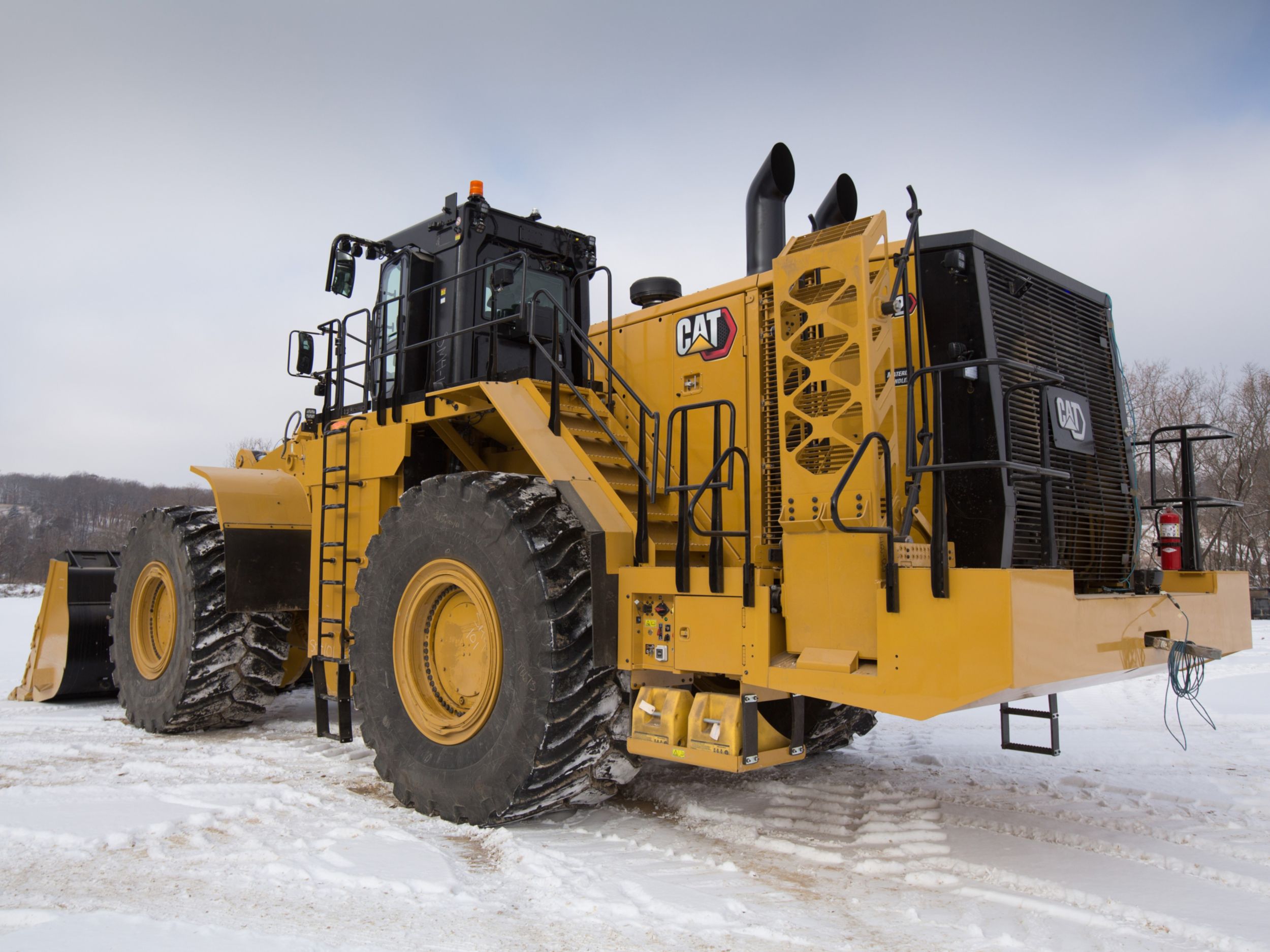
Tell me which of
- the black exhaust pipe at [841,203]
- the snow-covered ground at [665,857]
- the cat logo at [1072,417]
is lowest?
the snow-covered ground at [665,857]

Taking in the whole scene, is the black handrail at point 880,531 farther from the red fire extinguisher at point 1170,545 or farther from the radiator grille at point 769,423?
the red fire extinguisher at point 1170,545

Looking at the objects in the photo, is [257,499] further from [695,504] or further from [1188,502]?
[1188,502]

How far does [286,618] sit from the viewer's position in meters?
7.68

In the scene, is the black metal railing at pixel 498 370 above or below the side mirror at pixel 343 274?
below

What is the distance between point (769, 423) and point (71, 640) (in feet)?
25.2

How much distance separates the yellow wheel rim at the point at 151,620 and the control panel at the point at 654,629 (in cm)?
522

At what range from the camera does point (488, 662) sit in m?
4.91

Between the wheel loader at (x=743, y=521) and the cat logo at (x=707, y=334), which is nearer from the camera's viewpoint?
the wheel loader at (x=743, y=521)

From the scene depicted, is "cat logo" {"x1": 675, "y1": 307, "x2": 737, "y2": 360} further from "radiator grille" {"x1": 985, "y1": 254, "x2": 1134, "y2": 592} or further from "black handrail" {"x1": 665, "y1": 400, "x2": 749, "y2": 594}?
"radiator grille" {"x1": 985, "y1": 254, "x2": 1134, "y2": 592}

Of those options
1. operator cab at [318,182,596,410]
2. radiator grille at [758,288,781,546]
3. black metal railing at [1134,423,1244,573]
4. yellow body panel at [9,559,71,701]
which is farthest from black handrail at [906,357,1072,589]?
yellow body panel at [9,559,71,701]

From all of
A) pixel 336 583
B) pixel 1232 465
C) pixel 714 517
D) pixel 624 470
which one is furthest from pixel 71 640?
pixel 1232 465

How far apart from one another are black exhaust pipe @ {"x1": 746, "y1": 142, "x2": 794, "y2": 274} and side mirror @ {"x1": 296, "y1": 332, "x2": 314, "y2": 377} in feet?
13.5

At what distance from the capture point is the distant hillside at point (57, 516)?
60625 millimetres

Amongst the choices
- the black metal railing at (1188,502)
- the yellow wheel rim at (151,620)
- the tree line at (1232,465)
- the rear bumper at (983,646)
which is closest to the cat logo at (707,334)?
the rear bumper at (983,646)
